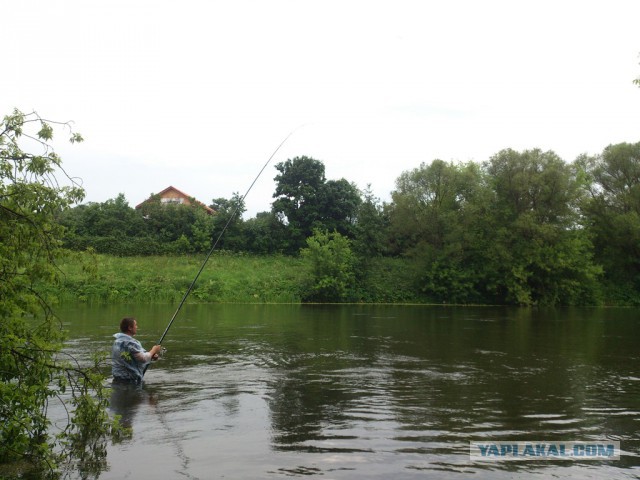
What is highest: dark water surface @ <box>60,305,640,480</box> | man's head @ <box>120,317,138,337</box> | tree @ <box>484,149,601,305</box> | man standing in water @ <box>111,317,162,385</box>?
tree @ <box>484,149,601,305</box>

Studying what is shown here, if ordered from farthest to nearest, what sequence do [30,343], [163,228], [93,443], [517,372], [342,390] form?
[163,228]
[517,372]
[342,390]
[93,443]
[30,343]

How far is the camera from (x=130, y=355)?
11383mm

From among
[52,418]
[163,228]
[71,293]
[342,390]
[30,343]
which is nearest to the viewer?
[30,343]

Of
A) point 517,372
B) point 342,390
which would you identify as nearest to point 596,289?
point 517,372

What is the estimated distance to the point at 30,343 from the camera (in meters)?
6.59

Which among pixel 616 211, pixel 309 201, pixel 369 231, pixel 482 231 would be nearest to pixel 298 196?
pixel 309 201

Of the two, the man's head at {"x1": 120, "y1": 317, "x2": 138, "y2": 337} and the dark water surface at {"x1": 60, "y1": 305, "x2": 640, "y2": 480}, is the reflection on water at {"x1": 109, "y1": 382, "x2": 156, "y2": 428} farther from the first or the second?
the man's head at {"x1": 120, "y1": 317, "x2": 138, "y2": 337}

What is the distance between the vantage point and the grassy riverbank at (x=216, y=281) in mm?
44188

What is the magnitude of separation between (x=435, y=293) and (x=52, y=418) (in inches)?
1842

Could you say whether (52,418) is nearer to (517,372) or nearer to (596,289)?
(517,372)

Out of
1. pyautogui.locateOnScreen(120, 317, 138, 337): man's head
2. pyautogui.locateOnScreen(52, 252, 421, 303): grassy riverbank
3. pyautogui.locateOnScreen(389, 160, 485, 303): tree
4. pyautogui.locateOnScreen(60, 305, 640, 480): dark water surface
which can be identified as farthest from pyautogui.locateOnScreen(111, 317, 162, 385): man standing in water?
pyautogui.locateOnScreen(389, 160, 485, 303): tree

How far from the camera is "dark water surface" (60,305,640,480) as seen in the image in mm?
7109

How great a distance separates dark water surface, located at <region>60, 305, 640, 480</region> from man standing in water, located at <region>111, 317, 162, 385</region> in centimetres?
58

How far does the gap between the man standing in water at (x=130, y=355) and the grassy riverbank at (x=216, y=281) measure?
31.1m
